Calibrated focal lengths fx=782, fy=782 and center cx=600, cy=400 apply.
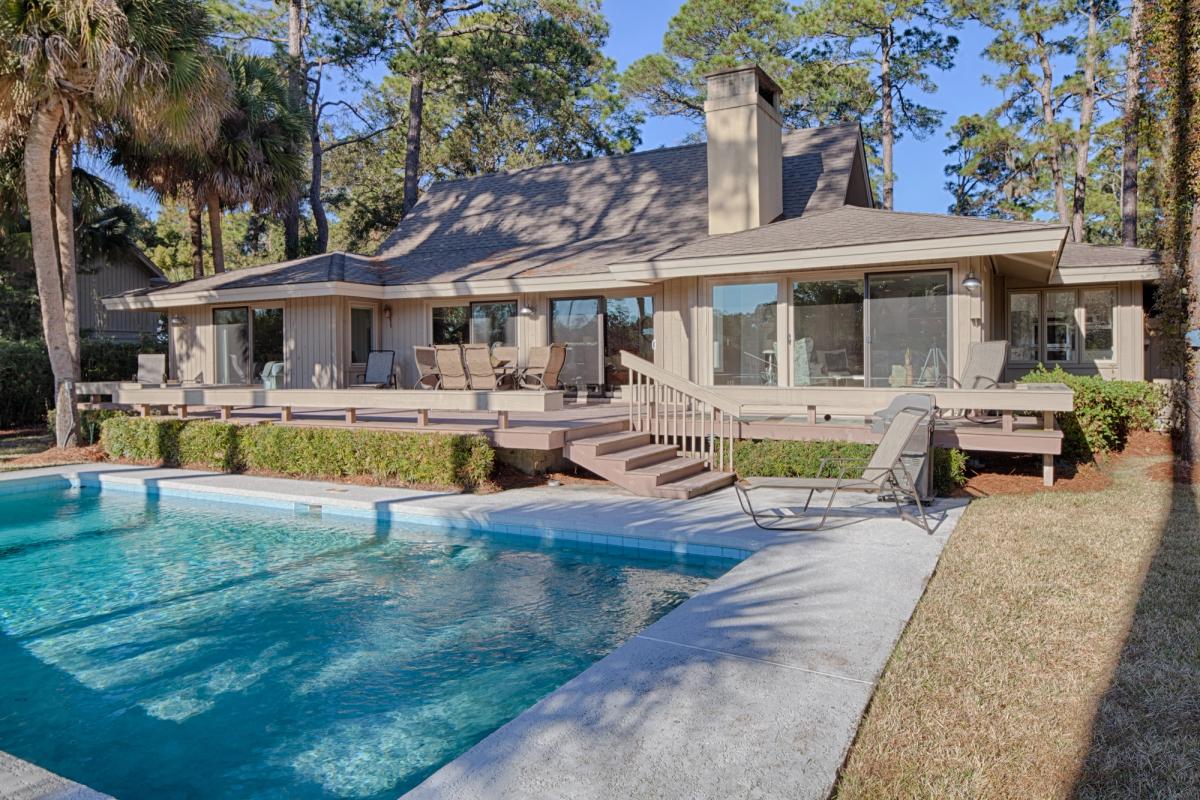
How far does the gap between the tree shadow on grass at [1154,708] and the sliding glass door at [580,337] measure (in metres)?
9.53

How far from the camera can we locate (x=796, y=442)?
29.9ft

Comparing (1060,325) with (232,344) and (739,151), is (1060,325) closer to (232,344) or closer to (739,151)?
(739,151)

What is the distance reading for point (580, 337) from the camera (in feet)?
45.0

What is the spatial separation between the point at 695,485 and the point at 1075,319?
9337mm

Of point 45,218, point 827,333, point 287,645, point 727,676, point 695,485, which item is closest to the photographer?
point 727,676

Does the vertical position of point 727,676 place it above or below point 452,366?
below

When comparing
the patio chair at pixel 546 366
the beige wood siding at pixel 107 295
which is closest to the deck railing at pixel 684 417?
the patio chair at pixel 546 366

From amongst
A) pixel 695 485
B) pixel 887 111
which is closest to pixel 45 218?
pixel 695 485

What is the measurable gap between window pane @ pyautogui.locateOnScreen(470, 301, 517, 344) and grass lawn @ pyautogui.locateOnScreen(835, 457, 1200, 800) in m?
9.70

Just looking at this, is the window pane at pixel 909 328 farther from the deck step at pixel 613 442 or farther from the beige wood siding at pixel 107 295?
the beige wood siding at pixel 107 295

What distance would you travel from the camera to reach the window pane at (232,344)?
1602cm

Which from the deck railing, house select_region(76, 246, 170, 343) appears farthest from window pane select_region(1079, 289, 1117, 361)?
house select_region(76, 246, 170, 343)

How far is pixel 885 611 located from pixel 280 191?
1824cm

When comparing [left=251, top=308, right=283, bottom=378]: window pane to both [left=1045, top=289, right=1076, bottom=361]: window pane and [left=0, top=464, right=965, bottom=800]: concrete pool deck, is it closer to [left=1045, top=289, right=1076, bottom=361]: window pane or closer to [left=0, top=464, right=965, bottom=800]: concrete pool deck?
[left=0, top=464, right=965, bottom=800]: concrete pool deck
